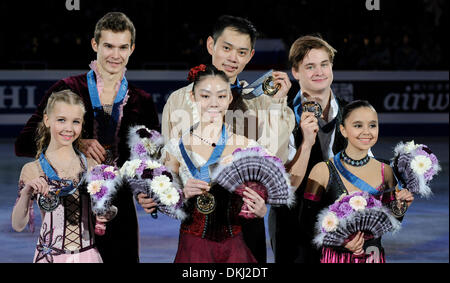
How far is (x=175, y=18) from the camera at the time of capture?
15.0 m

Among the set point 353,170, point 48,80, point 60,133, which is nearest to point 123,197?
point 60,133

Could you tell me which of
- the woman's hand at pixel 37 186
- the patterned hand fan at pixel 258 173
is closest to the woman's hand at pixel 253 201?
the patterned hand fan at pixel 258 173

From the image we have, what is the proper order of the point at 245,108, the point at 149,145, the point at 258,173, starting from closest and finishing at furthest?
the point at 258,173 < the point at 149,145 < the point at 245,108

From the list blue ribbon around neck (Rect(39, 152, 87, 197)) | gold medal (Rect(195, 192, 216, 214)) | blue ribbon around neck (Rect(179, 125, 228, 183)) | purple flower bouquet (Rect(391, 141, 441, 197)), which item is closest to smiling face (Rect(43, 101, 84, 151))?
blue ribbon around neck (Rect(39, 152, 87, 197))

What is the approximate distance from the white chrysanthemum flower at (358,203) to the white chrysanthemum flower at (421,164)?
35 centimetres

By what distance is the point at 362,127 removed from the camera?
14.9 feet

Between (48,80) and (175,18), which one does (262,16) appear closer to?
(175,18)

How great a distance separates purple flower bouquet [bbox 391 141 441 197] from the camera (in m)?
4.48

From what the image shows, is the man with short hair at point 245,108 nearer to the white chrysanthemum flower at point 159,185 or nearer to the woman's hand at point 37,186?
the white chrysanthemum flower at point 159,185

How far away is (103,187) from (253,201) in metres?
0.80

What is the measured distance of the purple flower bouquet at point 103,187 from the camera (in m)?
4.41

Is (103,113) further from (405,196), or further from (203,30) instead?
(203,30)

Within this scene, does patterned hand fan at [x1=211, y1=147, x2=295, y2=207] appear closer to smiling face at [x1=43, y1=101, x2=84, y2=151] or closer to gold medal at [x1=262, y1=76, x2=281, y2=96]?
gold medal at [x1=262, y1=76, x2=281, y2=96]

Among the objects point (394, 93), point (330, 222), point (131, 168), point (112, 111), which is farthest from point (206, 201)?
point (394, 93)
